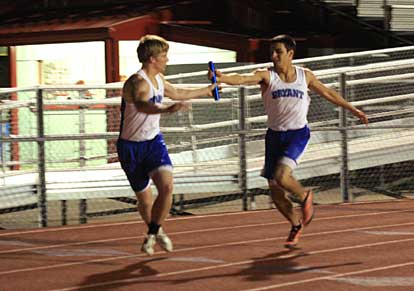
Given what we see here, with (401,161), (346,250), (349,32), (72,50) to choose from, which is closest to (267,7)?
(349,32)

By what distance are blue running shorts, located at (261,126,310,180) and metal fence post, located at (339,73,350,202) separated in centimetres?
508

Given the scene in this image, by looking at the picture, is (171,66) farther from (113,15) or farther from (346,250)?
(346,250)

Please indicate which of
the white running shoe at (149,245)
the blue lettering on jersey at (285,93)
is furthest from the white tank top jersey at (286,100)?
the white running shoe at (149,245)

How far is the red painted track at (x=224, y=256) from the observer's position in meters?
9.84

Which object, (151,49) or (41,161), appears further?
(41,161)

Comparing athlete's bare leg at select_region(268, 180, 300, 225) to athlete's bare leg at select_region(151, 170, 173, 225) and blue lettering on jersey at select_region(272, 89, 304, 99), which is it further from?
athlete's bare leg at select_region(151, 170, 173, 225)

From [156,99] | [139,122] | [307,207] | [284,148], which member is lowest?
[307,207]

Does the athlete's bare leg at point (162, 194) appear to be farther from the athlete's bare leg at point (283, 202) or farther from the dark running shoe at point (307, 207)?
the dark running shoe at point (307, 207)

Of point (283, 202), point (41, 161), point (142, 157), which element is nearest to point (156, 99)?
point (142, 157)

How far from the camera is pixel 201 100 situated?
16312 millimetres

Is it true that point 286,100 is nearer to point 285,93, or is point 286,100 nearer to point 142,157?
point 285,93

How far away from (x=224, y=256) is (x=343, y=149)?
5.83 metres

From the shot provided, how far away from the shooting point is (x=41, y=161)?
15055 mm

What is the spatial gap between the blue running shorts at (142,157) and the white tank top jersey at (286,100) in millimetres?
1282
